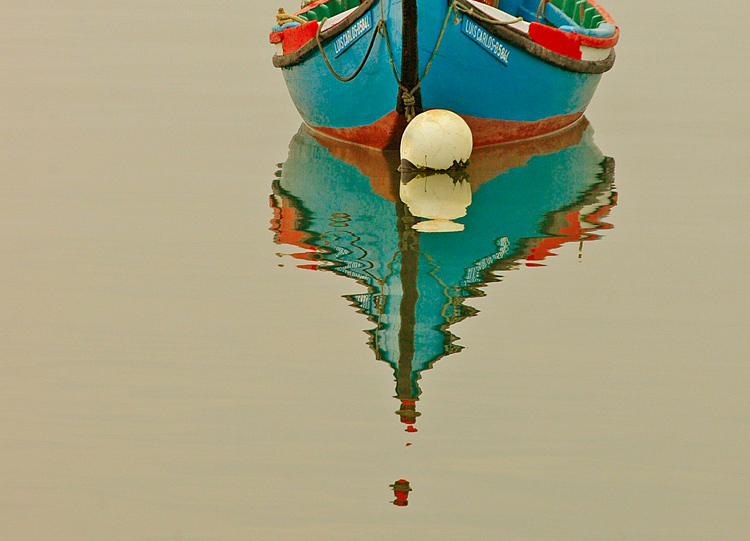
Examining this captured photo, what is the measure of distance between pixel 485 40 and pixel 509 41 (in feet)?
1.08

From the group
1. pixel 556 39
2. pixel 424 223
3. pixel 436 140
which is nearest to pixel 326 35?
pixel 436 140

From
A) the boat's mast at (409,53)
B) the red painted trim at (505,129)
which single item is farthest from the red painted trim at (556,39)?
the boat's mast at (409,53)

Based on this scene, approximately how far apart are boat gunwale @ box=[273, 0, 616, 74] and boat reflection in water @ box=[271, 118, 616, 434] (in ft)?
3.03

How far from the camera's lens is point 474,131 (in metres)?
12.9

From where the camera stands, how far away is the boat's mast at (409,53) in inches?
454

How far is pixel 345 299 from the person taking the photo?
8.38 meters

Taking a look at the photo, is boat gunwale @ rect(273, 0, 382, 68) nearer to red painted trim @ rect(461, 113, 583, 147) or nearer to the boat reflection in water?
the boat reflection in water

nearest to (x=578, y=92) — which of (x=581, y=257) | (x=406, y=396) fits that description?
(x=581, y=257)

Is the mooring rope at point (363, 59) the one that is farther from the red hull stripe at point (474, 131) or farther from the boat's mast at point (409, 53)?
the red hull stripe at point (474, 131)

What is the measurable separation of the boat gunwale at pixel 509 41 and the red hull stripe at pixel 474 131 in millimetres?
702

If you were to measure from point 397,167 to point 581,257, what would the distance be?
3.44 metres

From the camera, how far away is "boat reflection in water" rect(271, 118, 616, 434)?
7.84 meters

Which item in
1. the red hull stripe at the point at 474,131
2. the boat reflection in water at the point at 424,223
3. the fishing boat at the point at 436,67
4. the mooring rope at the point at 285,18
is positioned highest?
the mooring rope at the point at 285,18

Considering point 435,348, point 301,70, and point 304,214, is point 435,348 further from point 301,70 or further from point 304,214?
point 301,70
